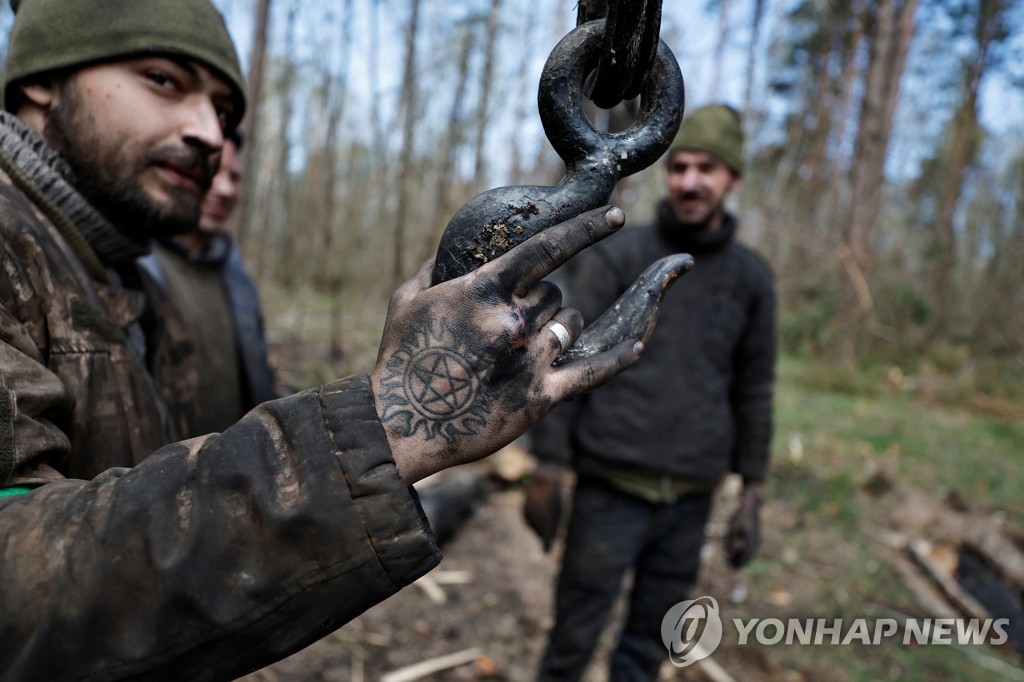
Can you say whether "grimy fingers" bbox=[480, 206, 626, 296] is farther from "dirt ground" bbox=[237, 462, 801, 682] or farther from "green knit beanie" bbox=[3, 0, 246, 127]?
"dirt ground" bbox=[237, 462, 801, 682]

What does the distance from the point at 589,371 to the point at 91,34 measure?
1.47 metres

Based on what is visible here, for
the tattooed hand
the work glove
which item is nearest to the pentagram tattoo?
the tattooed hand

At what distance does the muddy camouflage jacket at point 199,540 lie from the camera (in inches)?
32.9

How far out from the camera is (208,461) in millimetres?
913

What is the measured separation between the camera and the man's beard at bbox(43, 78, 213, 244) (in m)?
1.52

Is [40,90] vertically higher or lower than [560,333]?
higher

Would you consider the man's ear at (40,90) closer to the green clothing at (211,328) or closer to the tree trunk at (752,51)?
the green clothing at (211,328)

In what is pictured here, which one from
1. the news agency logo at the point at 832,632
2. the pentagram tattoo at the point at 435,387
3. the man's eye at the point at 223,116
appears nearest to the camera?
the pentagram tattoo at the point at 435,387

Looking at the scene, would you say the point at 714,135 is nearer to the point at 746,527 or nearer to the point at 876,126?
the point at 746,527

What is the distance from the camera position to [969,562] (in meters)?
4.59

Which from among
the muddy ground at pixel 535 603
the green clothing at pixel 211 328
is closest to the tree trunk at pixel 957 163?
the muddy ground at pixel 535 603

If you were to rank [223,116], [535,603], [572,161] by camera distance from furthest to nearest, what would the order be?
[535,603]
[223,116]
[572,161]

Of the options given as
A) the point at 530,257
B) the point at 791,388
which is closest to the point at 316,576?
the point at 530,257

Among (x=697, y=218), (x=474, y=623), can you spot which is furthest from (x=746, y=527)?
(x=474, y=623)
